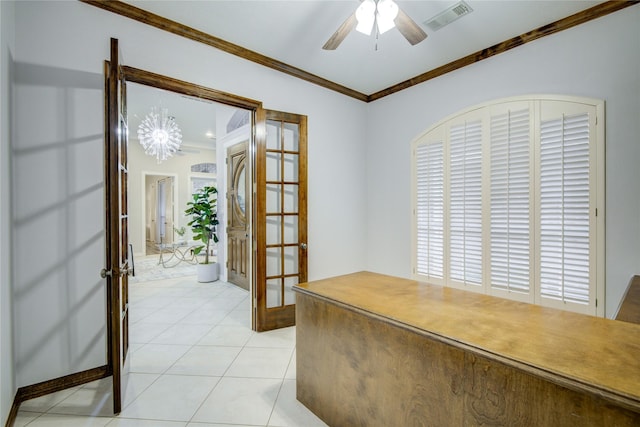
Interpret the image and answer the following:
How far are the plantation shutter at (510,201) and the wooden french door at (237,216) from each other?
323cm

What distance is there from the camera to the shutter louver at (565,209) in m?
2.33

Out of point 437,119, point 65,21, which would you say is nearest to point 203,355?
point 65,21

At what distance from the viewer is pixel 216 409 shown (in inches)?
72.9

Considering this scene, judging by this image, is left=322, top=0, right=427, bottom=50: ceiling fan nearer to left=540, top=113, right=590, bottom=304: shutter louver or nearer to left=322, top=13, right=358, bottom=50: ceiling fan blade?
left=322, top=13, right=358, bottom=50: ceiling fan blade

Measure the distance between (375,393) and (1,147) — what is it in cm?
242

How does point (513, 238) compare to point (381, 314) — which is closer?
point (381, 314)

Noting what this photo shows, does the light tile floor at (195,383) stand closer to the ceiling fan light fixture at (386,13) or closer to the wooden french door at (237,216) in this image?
the wooden french door at (237,216)

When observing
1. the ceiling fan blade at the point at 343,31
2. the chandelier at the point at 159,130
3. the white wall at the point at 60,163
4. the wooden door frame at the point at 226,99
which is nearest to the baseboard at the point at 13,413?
the white wall at the point at 60,163

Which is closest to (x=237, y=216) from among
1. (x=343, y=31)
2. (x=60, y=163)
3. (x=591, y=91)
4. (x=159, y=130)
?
(x=159, y=130)

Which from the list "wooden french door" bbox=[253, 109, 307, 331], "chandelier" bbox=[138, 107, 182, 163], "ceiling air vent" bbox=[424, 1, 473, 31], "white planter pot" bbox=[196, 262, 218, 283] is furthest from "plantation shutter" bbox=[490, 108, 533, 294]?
"chandelier" bbox=[138, 107, 182, 163]

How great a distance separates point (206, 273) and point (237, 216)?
4.16 ft

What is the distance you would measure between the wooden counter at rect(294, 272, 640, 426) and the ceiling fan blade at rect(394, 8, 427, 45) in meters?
1.74

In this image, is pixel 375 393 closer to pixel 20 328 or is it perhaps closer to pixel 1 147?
pixel 20 328

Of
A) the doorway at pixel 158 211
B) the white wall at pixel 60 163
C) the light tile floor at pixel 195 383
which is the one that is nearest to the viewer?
the light tile floor at pixel 195 383
